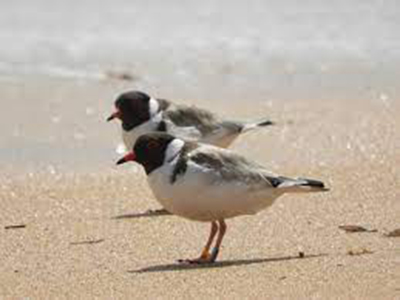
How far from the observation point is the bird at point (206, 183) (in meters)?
6.80

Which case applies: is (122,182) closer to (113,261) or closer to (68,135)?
(68,135)

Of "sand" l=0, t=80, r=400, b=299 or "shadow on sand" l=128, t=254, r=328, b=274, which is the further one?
"shadow on sand" l=128, t=254, r=328, b=274

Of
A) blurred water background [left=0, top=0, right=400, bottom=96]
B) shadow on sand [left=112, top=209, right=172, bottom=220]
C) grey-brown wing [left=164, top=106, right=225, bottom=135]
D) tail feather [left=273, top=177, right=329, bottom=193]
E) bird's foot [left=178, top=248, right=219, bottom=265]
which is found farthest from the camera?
blurred water background [left=0, top=0, right=400, bottom=96]

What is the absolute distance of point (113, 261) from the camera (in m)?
6.90

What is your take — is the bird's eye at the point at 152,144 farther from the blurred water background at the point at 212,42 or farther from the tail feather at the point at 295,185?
the blurred water background at the point at 212,42

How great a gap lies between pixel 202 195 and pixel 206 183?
7cm

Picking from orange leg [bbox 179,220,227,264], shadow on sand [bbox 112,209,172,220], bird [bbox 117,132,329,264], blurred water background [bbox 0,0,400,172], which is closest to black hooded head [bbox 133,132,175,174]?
bird [bbox 117,132,329,264]

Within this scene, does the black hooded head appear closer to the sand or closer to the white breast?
the white breast

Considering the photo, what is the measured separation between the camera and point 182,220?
8117 mm

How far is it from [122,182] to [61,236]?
1.85 meters

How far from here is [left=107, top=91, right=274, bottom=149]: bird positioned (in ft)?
29.3

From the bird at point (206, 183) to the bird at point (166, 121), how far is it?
1.76m

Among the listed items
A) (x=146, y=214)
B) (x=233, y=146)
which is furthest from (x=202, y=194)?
(x=233, y=146)

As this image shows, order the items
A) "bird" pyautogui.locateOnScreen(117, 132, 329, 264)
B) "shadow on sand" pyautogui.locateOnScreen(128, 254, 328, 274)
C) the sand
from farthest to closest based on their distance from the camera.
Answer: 1. "bird" pyautogui.locateOnScreen(117, 132, 329, 264)
2. "shadow on sand" pyautogui.locateOnScreen(128, 254, 328, 274)
3. the sand
